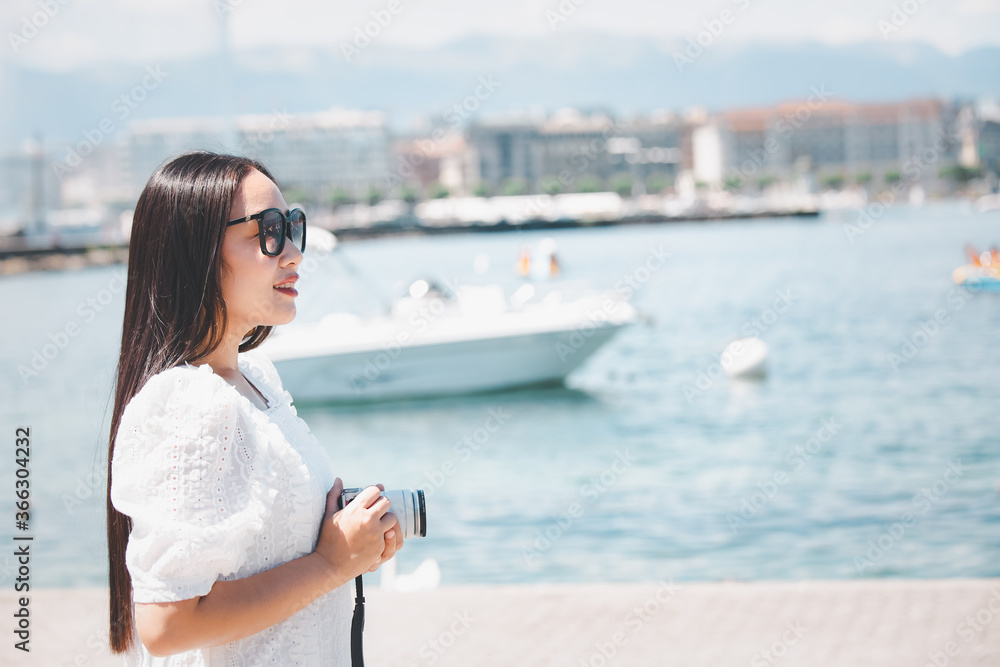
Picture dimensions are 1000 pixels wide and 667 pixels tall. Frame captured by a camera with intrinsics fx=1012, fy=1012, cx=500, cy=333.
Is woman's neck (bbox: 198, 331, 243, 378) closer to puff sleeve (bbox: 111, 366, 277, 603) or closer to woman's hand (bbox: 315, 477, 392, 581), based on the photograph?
puff sleeve (bbox: 111, 366, 277, 603)

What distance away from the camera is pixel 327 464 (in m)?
1.48

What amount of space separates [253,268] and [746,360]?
53.8 feet

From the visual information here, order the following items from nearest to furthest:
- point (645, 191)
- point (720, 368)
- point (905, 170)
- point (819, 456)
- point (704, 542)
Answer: point (704, 542), point (819, 456), point (720, 368), point (905, 170), point (645, 191)

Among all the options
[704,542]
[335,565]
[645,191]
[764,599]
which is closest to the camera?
[335,565]

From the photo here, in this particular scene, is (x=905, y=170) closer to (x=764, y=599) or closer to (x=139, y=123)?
(x=139, y=123)

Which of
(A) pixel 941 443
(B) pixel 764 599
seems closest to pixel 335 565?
(B) pixel 764 599

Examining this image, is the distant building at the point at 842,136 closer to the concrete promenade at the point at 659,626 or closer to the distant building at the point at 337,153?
the distant building at the point at 337,153

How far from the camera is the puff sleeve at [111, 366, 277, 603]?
1239 mm

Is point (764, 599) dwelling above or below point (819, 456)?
above

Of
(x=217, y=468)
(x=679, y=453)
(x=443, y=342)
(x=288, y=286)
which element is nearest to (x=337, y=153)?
(x=443, y=342)

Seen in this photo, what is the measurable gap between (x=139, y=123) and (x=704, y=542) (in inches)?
6193

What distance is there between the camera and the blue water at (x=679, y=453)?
25.7 ft

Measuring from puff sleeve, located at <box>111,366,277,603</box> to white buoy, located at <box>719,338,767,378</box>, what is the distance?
16.5 metres

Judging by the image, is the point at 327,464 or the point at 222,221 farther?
the point at 327,464
